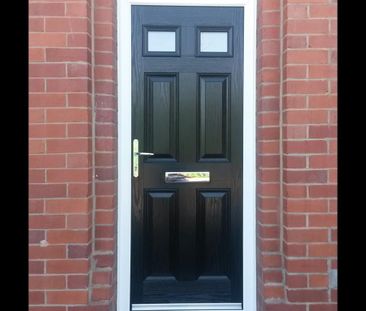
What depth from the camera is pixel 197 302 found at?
10.2 ft

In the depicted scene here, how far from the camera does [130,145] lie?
10.0 ft

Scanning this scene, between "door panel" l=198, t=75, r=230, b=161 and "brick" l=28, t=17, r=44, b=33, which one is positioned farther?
"door panel" l=198, t=75, r=230, b=161

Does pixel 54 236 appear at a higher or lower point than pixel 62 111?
lower

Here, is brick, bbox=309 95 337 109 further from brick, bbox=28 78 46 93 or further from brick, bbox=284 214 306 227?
brick, bbox=28 78 46 93

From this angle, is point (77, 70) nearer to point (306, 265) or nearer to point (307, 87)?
point (307, 87)

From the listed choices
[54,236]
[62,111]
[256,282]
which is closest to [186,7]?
[62,111]

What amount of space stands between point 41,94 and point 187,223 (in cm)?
141

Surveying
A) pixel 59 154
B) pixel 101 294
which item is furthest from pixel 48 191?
pixel 101 294

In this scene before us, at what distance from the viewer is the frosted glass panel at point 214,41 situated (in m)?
3.09

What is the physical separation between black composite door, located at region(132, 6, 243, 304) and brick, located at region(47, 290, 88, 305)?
467 mm

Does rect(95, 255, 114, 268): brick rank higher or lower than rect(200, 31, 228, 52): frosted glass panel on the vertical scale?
lower

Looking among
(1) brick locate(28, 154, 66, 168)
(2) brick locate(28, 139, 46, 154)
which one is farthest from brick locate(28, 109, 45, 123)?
(1) brick locate(28, 154, 66, 168)

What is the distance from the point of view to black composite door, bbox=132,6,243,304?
10.1 feet

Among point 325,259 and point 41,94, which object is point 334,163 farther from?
point 41,94
